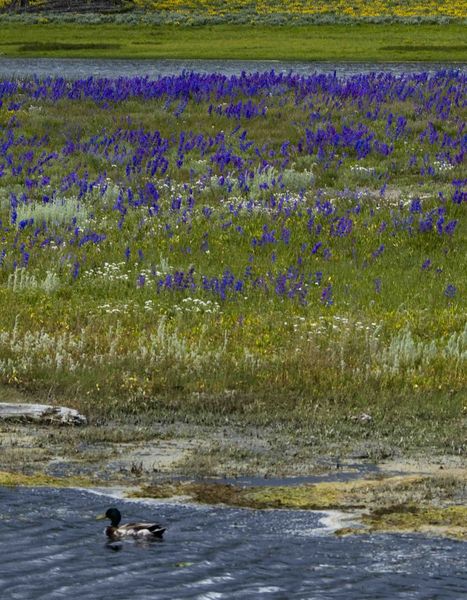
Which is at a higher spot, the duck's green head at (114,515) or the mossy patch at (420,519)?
the duck's green head at (114,515)

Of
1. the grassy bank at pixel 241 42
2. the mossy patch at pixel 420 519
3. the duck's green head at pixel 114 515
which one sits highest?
the grassy bank at pixel 241 42

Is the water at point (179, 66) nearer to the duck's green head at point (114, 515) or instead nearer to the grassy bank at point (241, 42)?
the grassy bank at point (241, 42)

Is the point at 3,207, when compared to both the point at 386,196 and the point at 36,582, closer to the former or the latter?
the point at 386,196

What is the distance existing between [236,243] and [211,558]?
11.7 meters

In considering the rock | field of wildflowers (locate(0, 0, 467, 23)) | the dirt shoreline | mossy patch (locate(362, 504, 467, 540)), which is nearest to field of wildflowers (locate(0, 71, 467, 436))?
the rock

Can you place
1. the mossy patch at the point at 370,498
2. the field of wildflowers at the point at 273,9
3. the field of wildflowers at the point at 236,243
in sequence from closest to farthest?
the mossy patch at the point at 370,498 < the field of wildflowers at the point at 236,243 < the field of wildflowers at the point at 273,9

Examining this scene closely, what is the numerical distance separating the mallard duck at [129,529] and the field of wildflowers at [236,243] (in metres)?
3.38

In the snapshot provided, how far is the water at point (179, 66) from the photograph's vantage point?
50.0 meters

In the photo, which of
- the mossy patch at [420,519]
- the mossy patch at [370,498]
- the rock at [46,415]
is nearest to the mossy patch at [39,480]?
the mossy patch at [370,498]

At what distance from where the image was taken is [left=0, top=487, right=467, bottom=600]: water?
8.09 meters

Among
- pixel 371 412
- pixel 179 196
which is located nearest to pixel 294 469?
pixel 371 412

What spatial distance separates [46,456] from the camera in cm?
1122

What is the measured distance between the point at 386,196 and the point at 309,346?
409 inches

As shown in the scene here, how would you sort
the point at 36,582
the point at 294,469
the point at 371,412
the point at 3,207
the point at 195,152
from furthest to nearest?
the point at 195,152 < the point at 3,207 < the point at 371,412 < the point at 294,469 < the point at 36,582
